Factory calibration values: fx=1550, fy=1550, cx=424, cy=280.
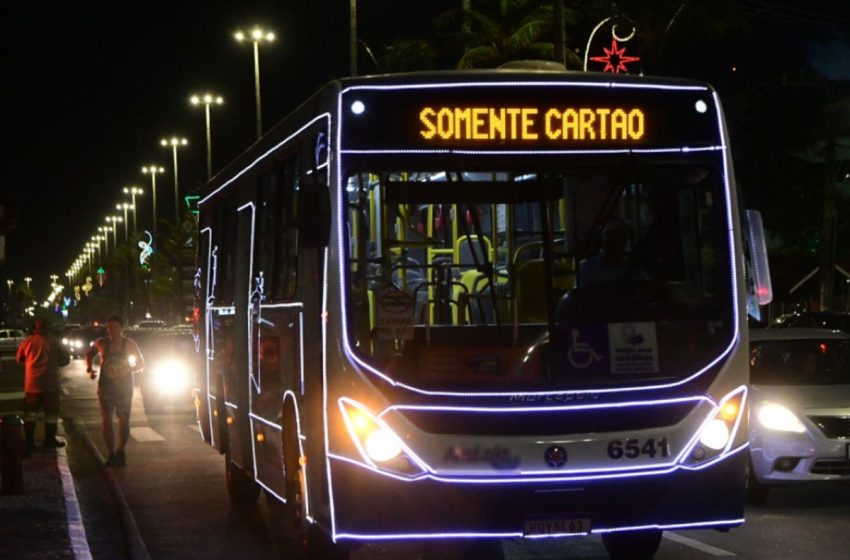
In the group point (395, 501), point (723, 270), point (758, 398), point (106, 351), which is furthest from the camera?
point (106, 351)

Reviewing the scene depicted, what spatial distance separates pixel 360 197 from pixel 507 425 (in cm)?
161

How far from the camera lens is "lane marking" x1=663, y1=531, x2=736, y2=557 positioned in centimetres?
1058

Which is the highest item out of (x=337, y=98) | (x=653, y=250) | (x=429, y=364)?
(x=337, y=98)

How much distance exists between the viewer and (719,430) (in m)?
8.96

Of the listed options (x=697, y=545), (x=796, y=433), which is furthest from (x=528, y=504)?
(x=796, y=433)

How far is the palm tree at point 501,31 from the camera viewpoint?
124 ft

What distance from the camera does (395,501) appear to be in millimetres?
8617

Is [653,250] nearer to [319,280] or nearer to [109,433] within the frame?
[319,280]

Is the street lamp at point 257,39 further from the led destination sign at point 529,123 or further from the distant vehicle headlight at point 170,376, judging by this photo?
the led destination sign at point 529,123

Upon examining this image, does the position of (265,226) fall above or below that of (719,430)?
above

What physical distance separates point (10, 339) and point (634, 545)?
314ft

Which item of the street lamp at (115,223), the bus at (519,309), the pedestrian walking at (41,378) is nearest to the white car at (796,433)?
the bus at (519,309)

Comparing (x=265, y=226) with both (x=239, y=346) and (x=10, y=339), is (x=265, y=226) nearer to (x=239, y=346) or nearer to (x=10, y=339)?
(x=239, y=346)

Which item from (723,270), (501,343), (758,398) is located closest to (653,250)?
(723,270)
